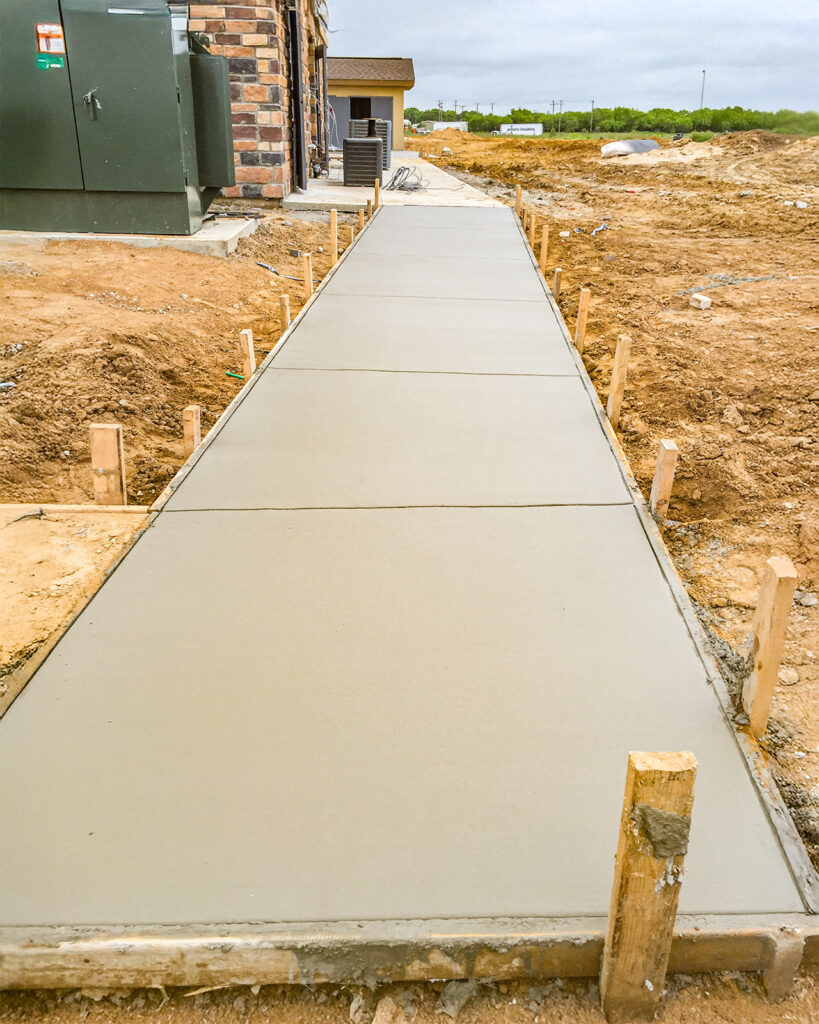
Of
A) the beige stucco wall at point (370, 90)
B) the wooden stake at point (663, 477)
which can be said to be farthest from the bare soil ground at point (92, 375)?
the beige stucco wall at point (370, 90)

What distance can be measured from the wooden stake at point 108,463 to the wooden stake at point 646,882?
2.87 m

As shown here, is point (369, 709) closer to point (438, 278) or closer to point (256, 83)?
point (438, 278)

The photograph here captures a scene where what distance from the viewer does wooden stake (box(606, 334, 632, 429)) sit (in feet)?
16.0

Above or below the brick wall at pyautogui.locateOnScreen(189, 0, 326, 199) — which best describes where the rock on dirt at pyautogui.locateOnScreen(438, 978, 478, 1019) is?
below

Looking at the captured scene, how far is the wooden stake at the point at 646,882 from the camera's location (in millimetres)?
1649

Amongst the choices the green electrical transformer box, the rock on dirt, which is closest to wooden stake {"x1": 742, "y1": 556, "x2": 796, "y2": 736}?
the rock on dirt

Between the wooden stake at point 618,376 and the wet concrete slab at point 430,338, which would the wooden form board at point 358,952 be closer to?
the wooden stake at point 618,376

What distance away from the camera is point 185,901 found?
1.98 metres

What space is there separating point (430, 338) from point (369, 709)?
15.2ft

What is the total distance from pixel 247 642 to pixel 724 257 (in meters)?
10.5

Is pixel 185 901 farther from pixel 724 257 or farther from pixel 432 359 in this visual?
pixel 724 257

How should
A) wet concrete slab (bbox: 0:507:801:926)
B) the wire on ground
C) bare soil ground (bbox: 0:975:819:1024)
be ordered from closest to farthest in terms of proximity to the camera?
bare soil ground (bbox: 0:975:819:1024), wet concrete slab (bbox: 0:507:801:926), the wire on ground

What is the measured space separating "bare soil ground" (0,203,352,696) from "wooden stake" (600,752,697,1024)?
212cm

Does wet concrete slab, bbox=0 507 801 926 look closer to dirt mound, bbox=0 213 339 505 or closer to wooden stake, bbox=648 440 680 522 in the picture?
wooden stake, bbox=648 440 680 522
